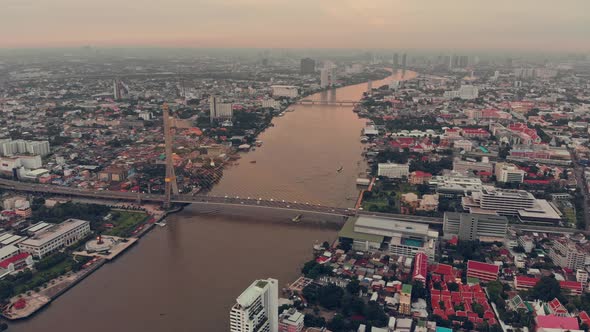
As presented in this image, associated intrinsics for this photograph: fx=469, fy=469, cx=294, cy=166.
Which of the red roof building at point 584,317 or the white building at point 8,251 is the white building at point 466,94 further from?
the white building at point 8,251

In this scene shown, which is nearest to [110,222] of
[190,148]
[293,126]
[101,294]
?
[101,294]

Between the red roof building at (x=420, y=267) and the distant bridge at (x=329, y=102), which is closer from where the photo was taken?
the red roof building at (x=420, y=267)

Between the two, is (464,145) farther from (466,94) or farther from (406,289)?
(466,94)

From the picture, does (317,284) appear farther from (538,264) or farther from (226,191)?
(226,191)

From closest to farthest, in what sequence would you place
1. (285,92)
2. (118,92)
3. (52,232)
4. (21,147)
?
(52,232), (21,147), (118,92), (285,92)

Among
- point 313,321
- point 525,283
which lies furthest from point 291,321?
point 525,283

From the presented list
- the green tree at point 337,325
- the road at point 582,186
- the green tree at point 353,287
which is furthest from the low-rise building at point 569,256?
the green tree at point 337,325
